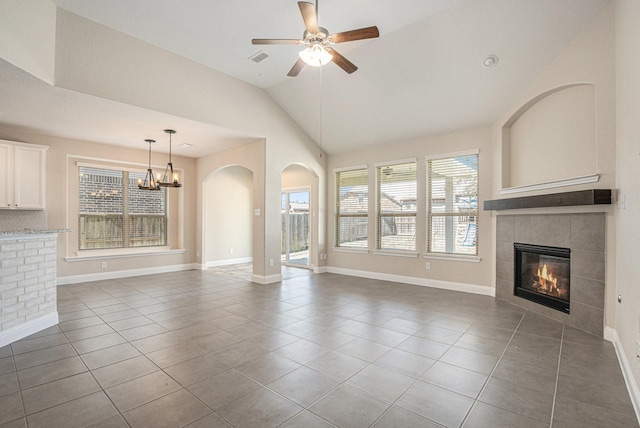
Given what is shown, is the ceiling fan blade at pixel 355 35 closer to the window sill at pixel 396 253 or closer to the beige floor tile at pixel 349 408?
the beige floor tile at pixel 349 408

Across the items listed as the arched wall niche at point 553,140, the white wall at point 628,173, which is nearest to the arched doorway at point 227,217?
the arched wall niche at point 553,140

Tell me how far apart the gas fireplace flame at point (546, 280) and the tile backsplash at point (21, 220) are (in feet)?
27.9

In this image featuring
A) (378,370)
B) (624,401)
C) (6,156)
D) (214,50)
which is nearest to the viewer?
(624,401)

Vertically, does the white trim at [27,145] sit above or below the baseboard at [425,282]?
above

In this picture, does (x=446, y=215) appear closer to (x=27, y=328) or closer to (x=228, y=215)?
(x=228, y=215)

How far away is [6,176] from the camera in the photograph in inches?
202

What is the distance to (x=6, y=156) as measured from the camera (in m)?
5.14

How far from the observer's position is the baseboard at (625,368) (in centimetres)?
211

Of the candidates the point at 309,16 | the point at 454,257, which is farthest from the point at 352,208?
the point at 309,16

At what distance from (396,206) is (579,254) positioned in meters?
3.29

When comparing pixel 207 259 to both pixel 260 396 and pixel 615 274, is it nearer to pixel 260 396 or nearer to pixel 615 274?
pixel 260 396

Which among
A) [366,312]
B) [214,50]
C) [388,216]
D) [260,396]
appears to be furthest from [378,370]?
[214,50]

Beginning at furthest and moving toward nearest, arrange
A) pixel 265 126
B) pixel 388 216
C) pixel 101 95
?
pixel 388 216 < pixel 265 126 < pixel 101 95

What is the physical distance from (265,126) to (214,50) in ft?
5.81
